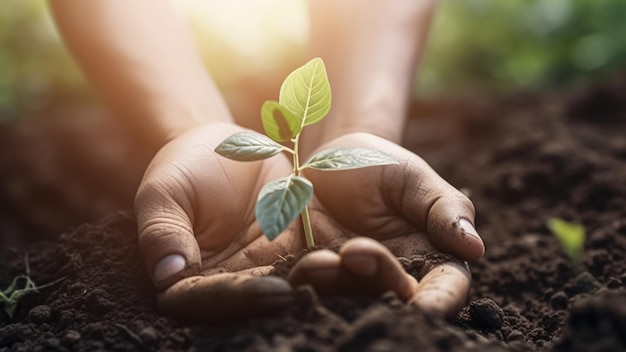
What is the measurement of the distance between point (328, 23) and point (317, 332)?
6.65 ft

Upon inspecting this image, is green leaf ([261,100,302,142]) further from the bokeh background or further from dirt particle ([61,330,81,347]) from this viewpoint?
the bokeh background

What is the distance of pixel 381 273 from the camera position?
68.8 inches

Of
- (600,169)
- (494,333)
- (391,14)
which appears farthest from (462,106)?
(494,333)

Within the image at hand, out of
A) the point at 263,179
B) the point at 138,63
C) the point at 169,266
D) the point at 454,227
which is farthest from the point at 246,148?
the point at 138,63

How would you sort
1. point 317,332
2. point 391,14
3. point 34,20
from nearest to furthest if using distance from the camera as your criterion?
point 317,332 → point 391,14 → point 34,20

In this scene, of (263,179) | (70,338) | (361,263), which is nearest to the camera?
(361,263)

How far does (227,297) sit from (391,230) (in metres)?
0.68

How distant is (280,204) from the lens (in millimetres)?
1770

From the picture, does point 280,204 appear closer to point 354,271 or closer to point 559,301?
point 354,271

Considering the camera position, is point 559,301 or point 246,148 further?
point 559,301

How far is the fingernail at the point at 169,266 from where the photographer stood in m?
1.91

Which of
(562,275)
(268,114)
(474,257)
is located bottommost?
(562,275)

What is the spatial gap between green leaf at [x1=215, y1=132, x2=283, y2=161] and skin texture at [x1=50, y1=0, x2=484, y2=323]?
27 cm

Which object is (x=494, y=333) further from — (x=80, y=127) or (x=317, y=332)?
(x=80, y=127)
